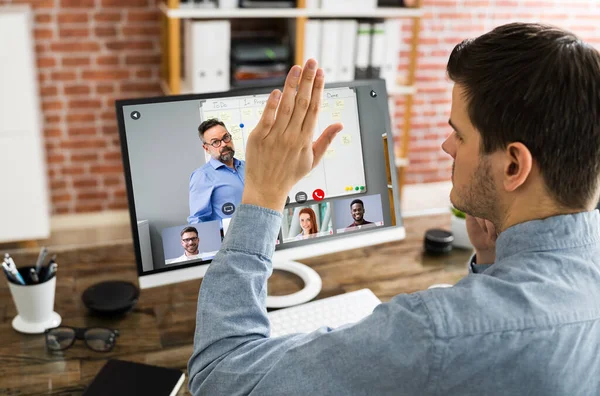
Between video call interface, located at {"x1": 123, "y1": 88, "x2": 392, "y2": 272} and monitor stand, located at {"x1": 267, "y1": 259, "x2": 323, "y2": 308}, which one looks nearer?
video call interface, located at {"x1": 123, "y1": 88, "x2": 392, "y2": 272}

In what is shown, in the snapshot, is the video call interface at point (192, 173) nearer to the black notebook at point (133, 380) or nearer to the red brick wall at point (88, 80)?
the black notebook at point (133, 380)

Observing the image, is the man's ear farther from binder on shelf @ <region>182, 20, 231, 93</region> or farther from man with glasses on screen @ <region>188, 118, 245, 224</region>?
binder on shelf @ <region>182, 20, 231, 93</region>

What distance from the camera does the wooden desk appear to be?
1.25 metres

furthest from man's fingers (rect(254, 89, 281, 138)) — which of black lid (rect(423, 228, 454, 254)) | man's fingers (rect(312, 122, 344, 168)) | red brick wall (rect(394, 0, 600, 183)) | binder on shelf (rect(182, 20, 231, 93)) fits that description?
red brick wall (rect(394, 0, 600, 183))

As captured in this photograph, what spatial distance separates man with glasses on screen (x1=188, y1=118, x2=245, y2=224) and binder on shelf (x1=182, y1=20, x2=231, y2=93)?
1.54 meters

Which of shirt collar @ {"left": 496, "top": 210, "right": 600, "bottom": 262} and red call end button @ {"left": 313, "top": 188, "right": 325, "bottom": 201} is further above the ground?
shirt collar @ {"left": 496, "top": 210, "right": 600, "bottom": 262}

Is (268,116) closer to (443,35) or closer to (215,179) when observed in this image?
(215,179)

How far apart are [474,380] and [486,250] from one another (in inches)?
23.6

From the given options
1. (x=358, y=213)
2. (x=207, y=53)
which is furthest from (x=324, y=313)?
(x=207, y=53)

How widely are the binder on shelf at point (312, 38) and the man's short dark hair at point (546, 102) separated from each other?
7.28 ft

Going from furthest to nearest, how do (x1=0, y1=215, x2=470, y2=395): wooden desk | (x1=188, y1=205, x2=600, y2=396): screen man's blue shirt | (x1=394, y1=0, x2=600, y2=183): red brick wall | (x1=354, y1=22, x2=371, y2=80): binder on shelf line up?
(x1=394, y1=0, x2=600, y2=183): red brick wall
(x1=354, y1=22, x2=371, y2=80): binder on shelf
(x1=0, y1=215, x2=470, y2=395): wooden desk
(x1=188, y1=205, x2=600, y2=396): screen man's blue shirt

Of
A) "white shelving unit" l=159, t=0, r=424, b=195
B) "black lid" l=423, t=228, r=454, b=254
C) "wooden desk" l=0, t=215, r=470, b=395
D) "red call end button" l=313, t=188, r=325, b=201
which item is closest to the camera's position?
"wooden desk" l=0, t=215, r=470, b=395

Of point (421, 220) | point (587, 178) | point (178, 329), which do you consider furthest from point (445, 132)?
point (587, 178)

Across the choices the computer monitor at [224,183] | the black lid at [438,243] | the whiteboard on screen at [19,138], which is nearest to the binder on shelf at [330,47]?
the whiteboard on screen at [19,138]
